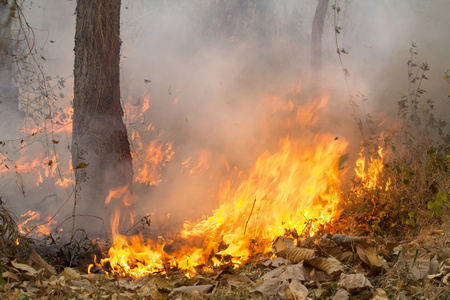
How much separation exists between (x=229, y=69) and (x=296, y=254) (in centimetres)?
544

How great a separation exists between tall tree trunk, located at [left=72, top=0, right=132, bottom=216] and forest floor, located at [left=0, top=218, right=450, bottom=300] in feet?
5.19

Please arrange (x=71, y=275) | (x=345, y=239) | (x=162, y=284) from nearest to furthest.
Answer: (x=162, y=284), (x=71, y=275), (x=345, y=239)

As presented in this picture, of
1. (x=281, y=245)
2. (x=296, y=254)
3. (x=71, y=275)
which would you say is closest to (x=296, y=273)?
(x=296, y=254)

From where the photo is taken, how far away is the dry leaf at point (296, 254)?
2854 millimetres

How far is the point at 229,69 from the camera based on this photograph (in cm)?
784

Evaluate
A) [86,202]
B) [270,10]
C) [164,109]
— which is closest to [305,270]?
[86,202]

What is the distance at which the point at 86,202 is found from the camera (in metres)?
4.72

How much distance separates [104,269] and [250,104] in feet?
13.6

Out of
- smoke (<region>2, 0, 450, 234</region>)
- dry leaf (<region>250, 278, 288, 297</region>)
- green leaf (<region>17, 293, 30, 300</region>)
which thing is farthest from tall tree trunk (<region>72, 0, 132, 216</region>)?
dry leaf (<region>250, 278, 288, 297</region>)

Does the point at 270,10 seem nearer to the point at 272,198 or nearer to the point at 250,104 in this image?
the point at 250,104

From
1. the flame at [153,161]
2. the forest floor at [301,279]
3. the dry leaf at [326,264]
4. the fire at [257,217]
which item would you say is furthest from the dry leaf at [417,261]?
the flame at [153,161]

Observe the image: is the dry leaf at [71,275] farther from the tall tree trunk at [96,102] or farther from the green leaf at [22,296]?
the tall tree trunk at [96,102]

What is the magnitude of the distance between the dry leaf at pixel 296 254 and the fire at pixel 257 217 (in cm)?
77

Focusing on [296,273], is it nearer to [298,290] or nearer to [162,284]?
[298,290]
